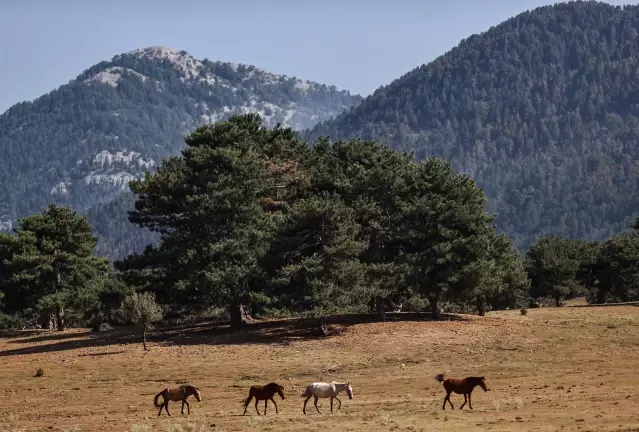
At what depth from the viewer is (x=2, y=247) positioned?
8144 cm

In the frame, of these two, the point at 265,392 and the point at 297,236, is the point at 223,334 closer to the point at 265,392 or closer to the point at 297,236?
the point at 297,236

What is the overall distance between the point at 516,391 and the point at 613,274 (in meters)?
69.5

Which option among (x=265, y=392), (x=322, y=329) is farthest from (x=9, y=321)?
(x=265, y=392)

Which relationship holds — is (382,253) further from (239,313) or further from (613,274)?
(613,274)

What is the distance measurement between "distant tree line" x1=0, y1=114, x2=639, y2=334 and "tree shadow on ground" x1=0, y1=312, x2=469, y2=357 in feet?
5.31

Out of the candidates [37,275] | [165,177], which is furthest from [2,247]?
[165,177]

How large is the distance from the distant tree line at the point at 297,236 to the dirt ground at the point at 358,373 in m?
3.03

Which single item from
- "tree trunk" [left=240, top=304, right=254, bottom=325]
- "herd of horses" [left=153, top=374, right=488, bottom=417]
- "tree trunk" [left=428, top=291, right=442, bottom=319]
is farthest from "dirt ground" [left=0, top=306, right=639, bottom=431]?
"tree trunk" [left=240, top=304, right=254, bottom=325]

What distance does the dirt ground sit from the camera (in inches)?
1177

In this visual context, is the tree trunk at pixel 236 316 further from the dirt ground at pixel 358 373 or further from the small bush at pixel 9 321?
the small bush at pixel 9 321

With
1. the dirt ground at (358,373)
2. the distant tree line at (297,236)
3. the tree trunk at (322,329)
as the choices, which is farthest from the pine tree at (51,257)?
the tree trunk at (322,329)

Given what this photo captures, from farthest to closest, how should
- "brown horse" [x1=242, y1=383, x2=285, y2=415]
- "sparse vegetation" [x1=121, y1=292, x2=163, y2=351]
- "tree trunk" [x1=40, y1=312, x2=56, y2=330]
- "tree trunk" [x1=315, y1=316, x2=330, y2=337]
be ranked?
"tree trunk" [x1=40, y1=312, x2=56, y2=330]
"tree trunk" [x1=315, y1=316, x2=330, y2=337]
"sparse vegetation" [x1=121, y1=292, x2=163, y2=351]
"brown horse" [x1=242, y1=383, x2=285, y2=415]

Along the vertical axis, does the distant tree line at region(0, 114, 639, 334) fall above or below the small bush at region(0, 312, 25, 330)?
above

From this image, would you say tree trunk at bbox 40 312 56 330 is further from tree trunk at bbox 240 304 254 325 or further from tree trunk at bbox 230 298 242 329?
tree trunk at bbox 230 298 242 329
